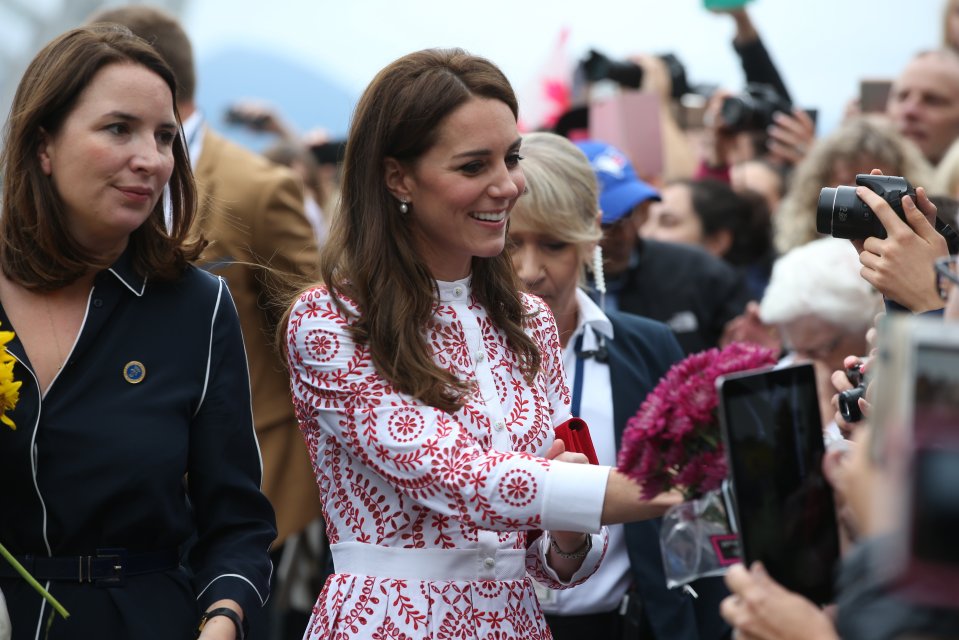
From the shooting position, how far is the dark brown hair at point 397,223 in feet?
8.70

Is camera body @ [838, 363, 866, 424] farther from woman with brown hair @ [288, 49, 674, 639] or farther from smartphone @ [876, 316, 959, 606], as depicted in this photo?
Answer: smartphone @ [876, 316, 959, 606]

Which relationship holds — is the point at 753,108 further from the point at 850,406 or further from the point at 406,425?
the point at 406,425

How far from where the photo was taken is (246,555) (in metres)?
2.93

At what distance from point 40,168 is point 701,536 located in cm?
161

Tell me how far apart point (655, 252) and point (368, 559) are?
300 cm

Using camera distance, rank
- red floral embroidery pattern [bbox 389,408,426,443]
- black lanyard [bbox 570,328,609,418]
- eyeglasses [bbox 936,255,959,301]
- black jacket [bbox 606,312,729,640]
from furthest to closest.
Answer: black lanyard [bbox 570,328,609,418], black jacket [bbox 606,312,729,640], red floral embroidery pattern [bbox 389,408,426,443], eyeglasses [bbox 936,255,959,301]

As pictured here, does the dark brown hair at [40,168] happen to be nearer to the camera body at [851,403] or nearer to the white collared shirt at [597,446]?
the white collared shirt at [597,446]

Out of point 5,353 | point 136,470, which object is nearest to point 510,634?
point 136,470

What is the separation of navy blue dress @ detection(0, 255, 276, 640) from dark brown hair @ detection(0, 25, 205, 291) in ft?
0.28

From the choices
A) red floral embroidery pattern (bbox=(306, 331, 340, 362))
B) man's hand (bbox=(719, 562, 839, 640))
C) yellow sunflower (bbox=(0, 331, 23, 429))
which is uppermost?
man's hand (bbox=(719, 562, 839, 640))

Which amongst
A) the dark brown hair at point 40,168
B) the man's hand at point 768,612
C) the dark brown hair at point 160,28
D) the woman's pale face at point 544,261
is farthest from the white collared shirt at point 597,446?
the dark brown hair at point 160,28

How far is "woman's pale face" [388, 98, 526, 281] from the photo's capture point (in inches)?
108

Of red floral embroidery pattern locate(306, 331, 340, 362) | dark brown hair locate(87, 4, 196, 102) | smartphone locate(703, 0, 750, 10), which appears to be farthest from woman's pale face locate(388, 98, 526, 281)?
smartphone locate(703, 0, 750, 10)

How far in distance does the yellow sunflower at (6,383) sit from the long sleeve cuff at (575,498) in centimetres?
105
